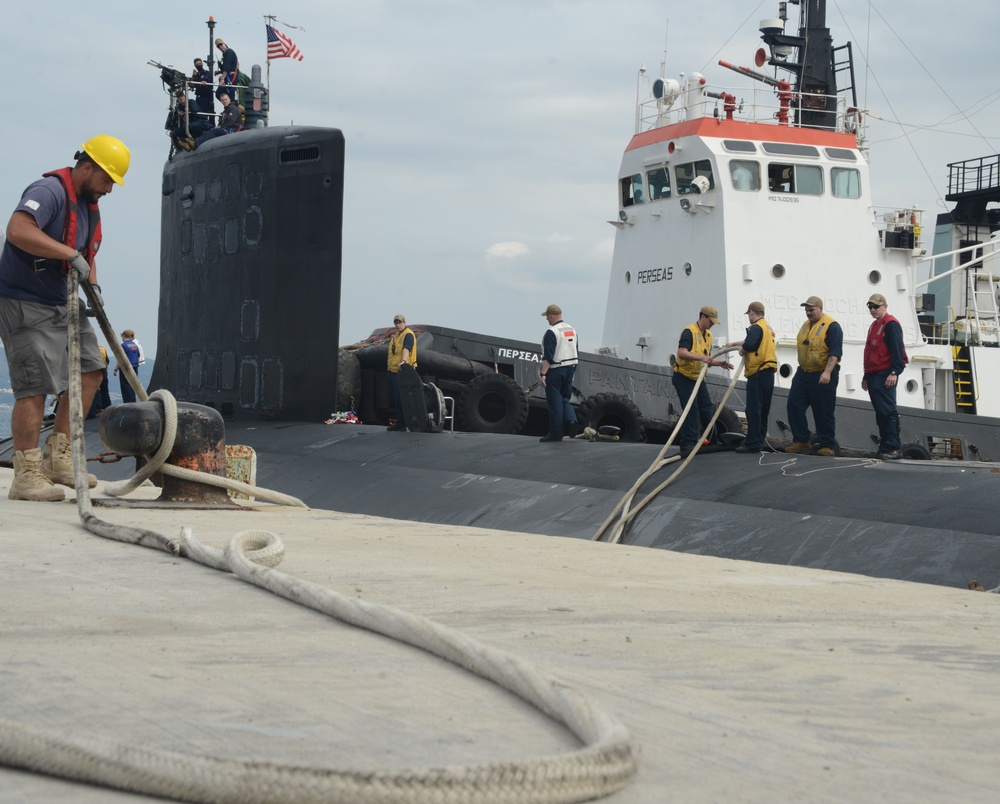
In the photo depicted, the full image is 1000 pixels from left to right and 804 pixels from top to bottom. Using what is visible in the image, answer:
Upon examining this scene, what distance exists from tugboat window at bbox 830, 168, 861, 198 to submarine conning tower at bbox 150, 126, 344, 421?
41.5 feet

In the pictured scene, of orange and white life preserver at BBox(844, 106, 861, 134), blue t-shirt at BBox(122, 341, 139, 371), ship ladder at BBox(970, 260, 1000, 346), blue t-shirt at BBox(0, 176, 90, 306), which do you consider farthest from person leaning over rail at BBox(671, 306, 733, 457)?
ship ladder at BBox(970, 260, 1000, 346)

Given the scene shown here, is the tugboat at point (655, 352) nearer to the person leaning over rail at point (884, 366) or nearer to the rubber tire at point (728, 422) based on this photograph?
the rubber tire at point (728, 422)

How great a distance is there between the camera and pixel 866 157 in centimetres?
2242

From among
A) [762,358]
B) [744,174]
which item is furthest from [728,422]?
[762,358]

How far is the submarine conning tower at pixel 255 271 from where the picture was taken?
442 inches

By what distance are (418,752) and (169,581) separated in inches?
82.3

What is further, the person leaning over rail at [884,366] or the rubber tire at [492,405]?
the rubber tire at [492,405]

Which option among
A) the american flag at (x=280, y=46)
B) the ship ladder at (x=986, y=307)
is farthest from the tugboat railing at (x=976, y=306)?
the american flag at (x=280, y=46)

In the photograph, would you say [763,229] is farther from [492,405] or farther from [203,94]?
[203,94]

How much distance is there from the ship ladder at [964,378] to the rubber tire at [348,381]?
12184 mm

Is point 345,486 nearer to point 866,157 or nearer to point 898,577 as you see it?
point 898,577

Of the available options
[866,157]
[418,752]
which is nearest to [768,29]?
[866,157]

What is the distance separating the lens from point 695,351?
10836 millimetres

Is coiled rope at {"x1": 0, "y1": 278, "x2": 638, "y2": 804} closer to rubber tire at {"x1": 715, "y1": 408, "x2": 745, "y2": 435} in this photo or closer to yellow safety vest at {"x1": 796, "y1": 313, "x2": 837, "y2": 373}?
yellow safety vest at {"x1": 796, "y1": 313, "x2": 837, "y2": 373}
